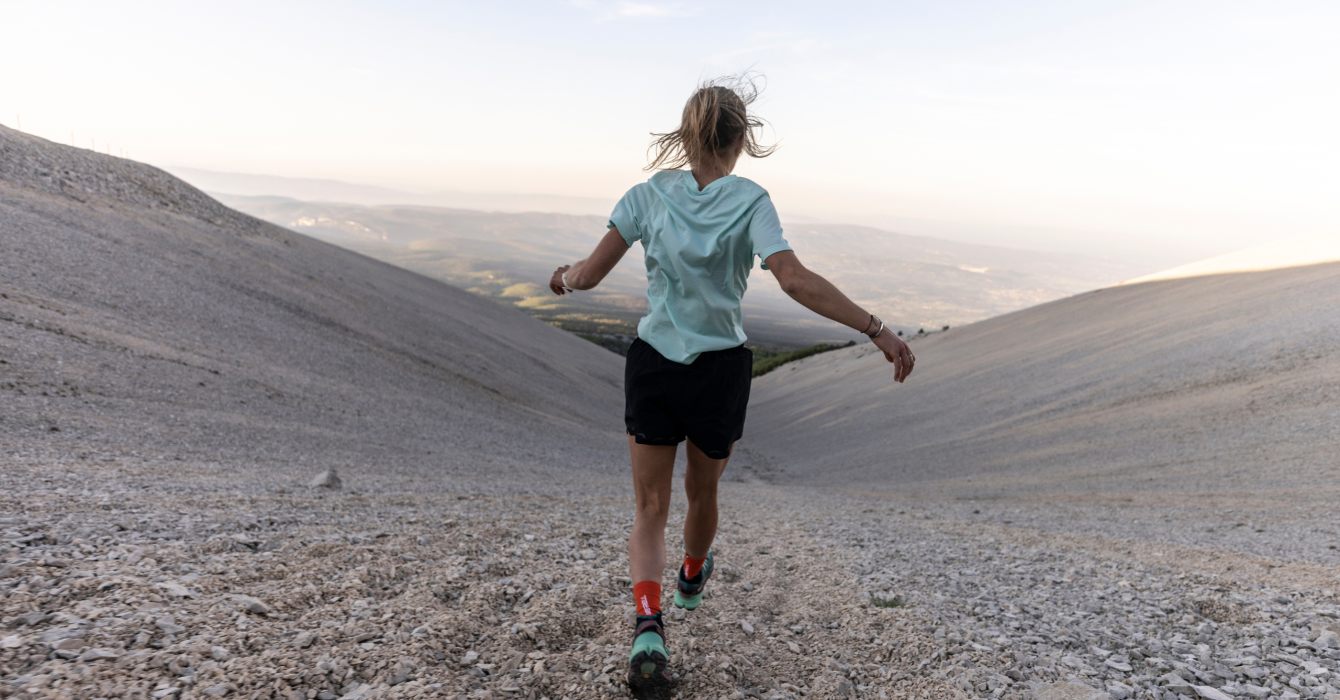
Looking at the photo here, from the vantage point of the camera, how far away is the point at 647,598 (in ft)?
9.26

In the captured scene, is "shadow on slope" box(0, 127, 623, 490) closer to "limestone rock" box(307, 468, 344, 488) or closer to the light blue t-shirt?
"limestone rock" box(307, 468, 344, 488)

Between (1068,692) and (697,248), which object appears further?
(1068,692)

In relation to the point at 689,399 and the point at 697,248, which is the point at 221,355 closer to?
the point at 689,399

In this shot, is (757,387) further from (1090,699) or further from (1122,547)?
(1090,699)

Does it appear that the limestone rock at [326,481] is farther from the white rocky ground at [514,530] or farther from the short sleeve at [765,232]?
the short sleeve at [765,232]

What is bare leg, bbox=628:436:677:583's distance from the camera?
2879mm

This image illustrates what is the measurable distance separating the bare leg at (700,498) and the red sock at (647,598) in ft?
1.24

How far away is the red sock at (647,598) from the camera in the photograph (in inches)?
110

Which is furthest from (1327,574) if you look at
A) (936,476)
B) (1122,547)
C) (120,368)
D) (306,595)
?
(120,368)

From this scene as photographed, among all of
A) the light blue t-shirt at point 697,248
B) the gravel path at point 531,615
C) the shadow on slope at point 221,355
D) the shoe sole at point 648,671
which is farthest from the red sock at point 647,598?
the shadow on slope at point 221,355

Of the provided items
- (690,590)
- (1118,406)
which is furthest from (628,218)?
(1118,406)

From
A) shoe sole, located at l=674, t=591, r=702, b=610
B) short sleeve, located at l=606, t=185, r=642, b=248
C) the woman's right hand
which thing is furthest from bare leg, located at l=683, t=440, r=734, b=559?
short sleeve, located at l=606, t=185, r=642, b=248

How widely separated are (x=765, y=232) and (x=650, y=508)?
4.31ft

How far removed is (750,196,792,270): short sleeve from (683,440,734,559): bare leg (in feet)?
2.87
